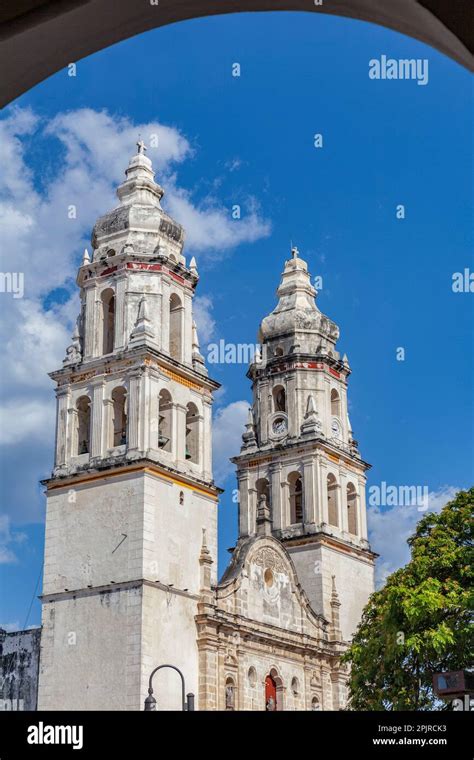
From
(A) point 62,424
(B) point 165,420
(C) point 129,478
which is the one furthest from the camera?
(A) point 62,424

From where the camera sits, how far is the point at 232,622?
2788cm

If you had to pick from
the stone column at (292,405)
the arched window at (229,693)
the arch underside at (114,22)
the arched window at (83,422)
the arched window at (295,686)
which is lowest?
the arch underside at (114,22)

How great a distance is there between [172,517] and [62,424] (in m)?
3.95

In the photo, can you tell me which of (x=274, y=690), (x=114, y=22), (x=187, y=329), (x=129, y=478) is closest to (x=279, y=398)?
(x=187, y=329)

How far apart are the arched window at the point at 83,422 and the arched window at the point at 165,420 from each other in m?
1.87

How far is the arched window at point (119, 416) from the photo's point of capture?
27.9m

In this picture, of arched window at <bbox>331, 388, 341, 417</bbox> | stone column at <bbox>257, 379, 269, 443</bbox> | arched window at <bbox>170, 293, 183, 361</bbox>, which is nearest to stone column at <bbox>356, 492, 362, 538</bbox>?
arched window at <bbox>331, 388, 341, 417</bbox>

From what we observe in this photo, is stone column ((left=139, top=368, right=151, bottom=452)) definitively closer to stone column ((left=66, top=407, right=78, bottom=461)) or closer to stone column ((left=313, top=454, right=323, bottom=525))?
stone column ((left=66, top=407, right=78, bottom=461))

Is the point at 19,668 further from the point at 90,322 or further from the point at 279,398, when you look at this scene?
the point at 279,398

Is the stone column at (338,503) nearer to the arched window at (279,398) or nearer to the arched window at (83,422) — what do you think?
the arched window at (279,398)

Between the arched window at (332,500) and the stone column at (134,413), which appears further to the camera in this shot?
the arched window at (332,500)

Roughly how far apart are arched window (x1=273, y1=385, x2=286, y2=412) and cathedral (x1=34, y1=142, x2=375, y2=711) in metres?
0.09

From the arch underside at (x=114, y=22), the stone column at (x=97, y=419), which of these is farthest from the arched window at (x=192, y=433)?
the arch underside at (x=114, y=22)

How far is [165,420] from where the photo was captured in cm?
2803
